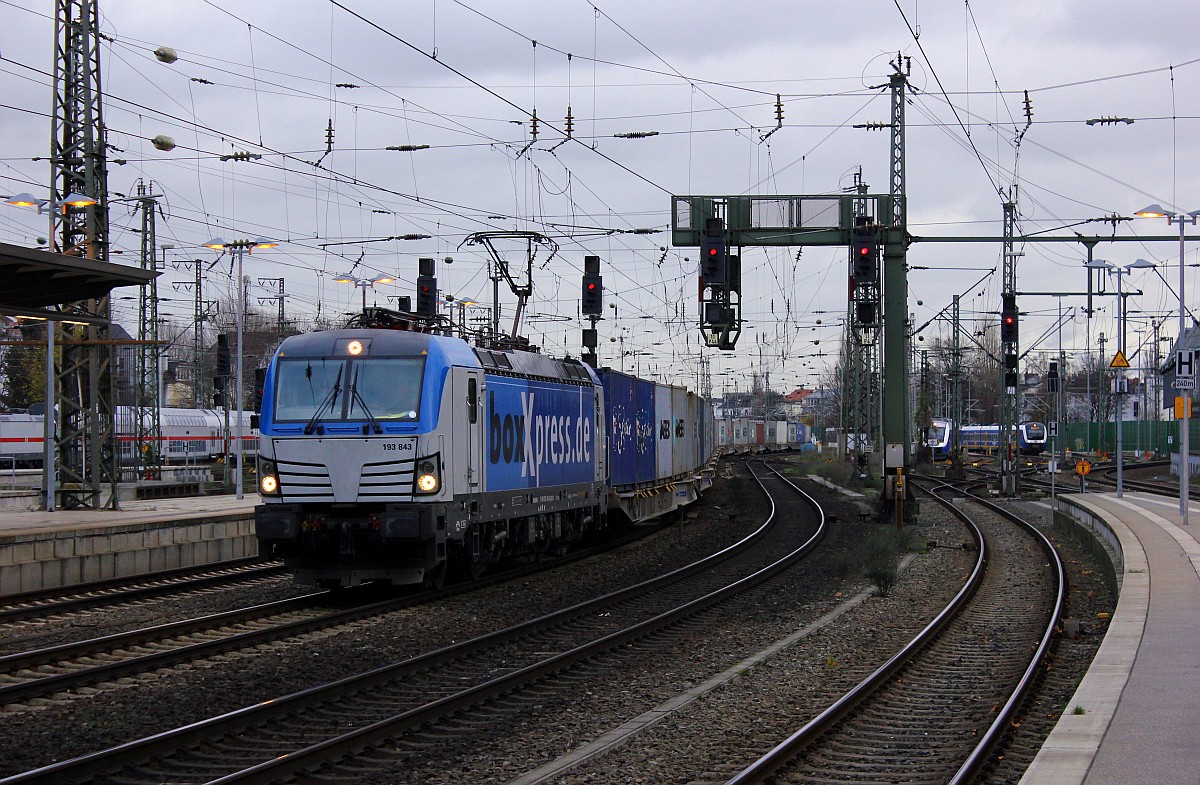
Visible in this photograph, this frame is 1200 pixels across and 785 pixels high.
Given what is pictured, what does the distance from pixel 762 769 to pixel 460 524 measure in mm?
8293

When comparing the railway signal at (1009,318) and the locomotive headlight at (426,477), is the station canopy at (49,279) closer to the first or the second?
the locomotive headlight at (426,477)

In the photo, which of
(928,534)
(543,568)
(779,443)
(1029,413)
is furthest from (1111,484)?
(1029,413)

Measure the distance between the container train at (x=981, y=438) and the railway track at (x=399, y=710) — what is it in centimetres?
6238

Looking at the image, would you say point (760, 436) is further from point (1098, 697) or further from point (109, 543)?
point (1098, 697)

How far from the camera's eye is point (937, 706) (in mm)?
10477

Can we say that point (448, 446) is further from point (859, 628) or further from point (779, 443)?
point (779, 443)

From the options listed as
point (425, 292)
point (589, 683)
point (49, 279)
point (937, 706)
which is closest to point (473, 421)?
point (589, 683)

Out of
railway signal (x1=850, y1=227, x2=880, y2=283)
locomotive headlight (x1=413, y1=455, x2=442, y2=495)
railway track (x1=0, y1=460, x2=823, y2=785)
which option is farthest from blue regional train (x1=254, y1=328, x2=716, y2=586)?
railway signal (x1=850, y1=227, x2=880, y2=283)

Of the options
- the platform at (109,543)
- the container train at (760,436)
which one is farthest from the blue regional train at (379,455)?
the container train at (760,436)

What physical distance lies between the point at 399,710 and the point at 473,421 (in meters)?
6.79

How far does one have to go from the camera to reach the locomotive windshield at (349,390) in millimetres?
14906

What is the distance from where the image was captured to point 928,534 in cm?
2794

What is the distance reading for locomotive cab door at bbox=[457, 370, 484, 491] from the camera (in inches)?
627

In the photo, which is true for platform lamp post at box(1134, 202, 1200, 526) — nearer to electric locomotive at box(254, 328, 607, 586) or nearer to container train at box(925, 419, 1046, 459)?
electric locomotive at box(254, 328, 607, 586)
